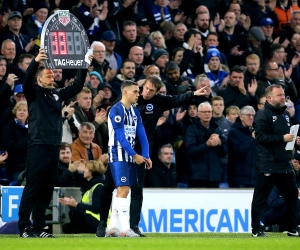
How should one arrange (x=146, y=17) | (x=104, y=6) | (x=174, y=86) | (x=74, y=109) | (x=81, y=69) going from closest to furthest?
(x=81, y=69) < (x=74, y=109) < (x=174, y=86) < (x=104, y=6) < (x=146, y=17)

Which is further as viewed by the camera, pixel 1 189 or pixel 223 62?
pixel 223 62

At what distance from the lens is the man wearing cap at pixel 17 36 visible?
20.0m

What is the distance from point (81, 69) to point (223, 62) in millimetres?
9032

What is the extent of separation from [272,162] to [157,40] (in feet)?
26.8

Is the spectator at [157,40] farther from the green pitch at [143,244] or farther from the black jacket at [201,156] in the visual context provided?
the green pitch at [143,244]

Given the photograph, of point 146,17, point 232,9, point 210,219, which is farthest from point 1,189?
point 232,9

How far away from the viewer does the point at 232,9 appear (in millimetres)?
24922

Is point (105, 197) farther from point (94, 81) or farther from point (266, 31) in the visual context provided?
point (266, 31)

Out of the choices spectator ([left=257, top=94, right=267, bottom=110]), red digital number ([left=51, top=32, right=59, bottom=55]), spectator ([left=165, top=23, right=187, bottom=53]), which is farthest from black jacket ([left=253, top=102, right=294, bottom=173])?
spectator ([left=165, top=23, right=187, bottom=53])

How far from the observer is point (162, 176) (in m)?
18.8

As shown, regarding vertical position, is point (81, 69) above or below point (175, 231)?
above

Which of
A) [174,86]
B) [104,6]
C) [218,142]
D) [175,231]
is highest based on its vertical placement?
[104,6]

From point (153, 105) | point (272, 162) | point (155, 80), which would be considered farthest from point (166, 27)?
point (272, 162)

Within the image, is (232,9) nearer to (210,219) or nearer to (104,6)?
(104,6)
